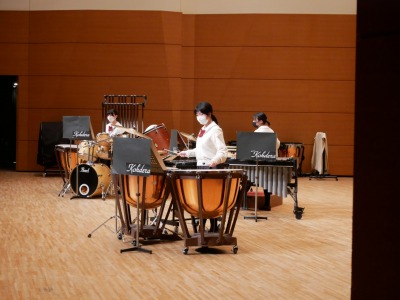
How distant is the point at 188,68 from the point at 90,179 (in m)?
5.00

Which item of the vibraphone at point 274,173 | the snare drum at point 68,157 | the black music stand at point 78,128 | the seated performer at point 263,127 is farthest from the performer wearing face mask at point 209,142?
the snare drum at point 68,157

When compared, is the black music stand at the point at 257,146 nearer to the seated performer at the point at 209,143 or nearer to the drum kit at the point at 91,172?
the seated performer at the point at 209,143

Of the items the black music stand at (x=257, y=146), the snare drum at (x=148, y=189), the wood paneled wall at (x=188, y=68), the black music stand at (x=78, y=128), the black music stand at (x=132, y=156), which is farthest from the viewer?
the wood paneled wall at (x=188, y=68)

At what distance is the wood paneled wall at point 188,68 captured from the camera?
13.4 meters

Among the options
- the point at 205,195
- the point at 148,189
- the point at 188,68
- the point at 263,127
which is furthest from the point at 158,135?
the point at 188,68

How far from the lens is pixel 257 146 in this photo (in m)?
7.50

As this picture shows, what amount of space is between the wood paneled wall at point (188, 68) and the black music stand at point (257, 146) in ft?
20.0

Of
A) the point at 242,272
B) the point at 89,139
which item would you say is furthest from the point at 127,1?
the point at 242,272

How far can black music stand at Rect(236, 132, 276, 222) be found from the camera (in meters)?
7.45

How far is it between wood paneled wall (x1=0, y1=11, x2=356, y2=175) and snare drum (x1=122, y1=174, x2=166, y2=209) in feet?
24.9

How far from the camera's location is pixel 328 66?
45.1 feet

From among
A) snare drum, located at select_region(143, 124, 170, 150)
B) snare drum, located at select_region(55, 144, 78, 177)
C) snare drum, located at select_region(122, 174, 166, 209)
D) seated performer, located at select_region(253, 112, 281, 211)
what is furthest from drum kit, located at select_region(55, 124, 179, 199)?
snare drum, located at select_region(122, 174, 166, 209)

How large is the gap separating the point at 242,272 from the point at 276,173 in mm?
2910

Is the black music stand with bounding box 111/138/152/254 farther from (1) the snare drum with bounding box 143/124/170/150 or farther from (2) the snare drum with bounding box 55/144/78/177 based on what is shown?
(2) the snare drum with bounding box 55/144/78/177
